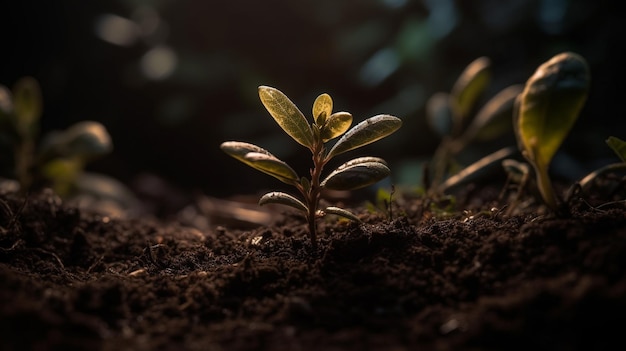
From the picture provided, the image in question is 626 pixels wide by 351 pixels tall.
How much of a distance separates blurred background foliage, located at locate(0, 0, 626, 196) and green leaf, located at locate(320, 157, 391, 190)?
2.54 meters

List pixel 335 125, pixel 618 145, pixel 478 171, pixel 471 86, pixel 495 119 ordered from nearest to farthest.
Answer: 1. pixel 335 125
2. pixel 618 145
3. pixel 478 171
4. pixel 495 119
5. pixel 471 86

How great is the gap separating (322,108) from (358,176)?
267 millimetres

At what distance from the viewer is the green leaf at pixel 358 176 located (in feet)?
5.58

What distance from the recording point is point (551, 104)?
177cm

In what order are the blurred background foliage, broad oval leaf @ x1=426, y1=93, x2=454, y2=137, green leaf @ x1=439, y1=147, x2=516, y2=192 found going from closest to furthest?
1. green leaf @ x1=439, y1=147, x2=516, y2=192
2. broad oval leaf @ x1=426, y1=93, x2=454, y2=137
3. the blurred background foliage

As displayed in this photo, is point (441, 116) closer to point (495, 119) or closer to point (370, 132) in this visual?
point (495, 119)

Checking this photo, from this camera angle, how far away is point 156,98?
5.28m

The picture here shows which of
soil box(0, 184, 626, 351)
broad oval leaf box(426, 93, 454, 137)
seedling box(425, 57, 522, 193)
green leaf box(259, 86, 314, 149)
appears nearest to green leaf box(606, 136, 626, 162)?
soil box(0, 184, 626, 351)

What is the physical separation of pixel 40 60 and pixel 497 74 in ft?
13.1

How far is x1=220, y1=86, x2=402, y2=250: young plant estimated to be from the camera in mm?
1712

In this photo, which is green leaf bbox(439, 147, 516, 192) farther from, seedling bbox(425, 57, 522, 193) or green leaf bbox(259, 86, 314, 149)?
green leaf bbox(259, 86, 314, 149)

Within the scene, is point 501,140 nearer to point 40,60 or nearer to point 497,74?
point 497,74

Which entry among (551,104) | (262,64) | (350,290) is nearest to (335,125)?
(350,290)

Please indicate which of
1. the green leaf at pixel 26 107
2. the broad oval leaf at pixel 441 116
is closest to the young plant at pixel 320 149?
the broad oval leaf at pixel 441 116
